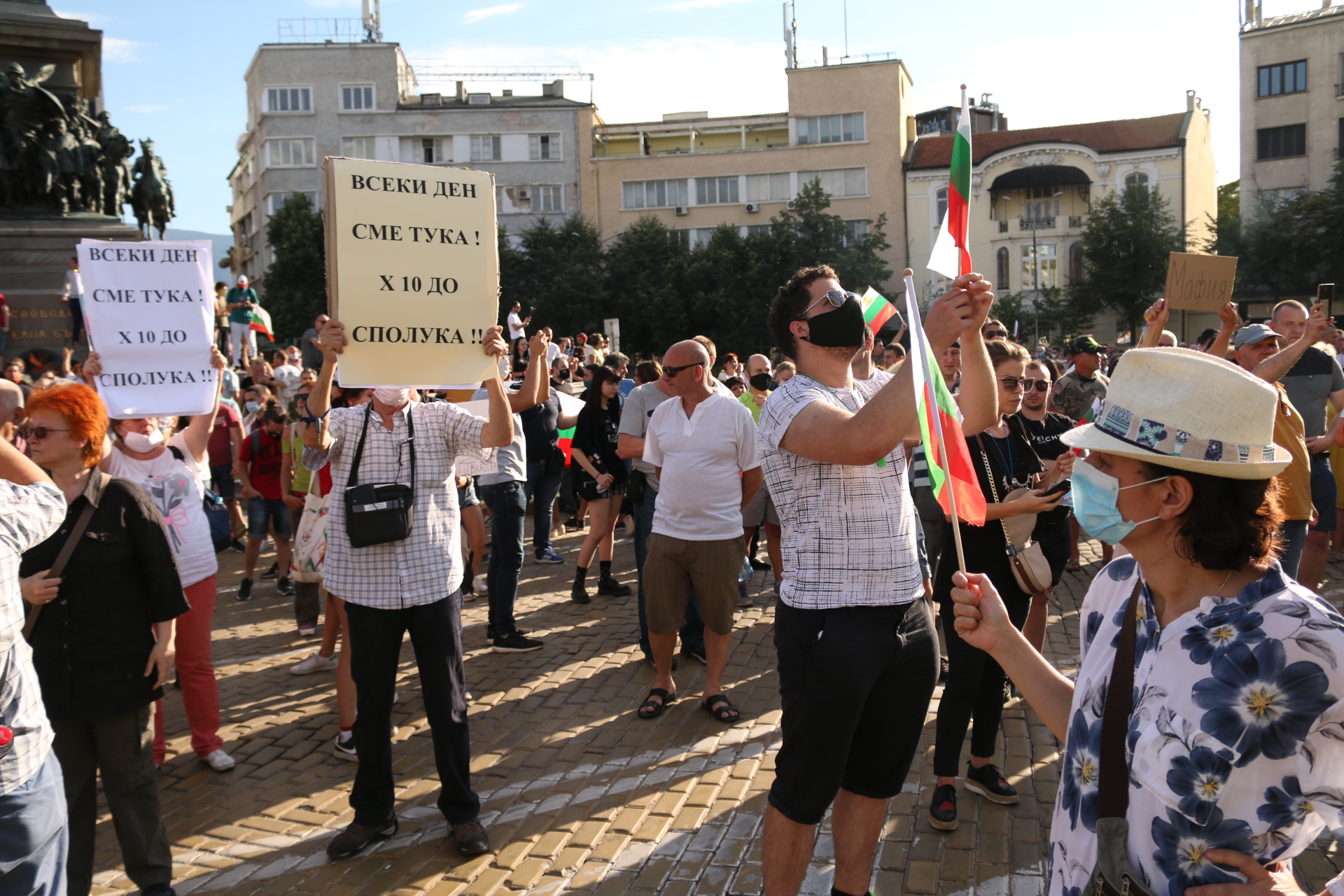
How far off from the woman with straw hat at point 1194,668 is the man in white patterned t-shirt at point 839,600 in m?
1.12

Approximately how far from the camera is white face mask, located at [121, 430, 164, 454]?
539 centimetres

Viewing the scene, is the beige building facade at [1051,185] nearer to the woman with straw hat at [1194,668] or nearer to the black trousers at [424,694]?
the black trousers at [424,694]

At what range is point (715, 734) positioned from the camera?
5.66 meters

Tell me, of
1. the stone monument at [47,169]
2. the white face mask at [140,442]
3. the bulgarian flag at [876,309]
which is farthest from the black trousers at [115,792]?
the stone monument at [47,169]

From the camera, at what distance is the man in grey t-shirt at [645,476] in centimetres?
708

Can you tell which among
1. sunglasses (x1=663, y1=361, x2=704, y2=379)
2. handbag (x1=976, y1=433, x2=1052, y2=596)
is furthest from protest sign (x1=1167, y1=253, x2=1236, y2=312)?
sunglasses (x1=663, y1=361, x2=704, y2=379)

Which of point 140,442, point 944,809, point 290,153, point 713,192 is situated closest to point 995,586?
point 944,809

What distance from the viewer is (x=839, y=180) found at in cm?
6044

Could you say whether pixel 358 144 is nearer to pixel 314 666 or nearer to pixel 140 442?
pixel 314 666

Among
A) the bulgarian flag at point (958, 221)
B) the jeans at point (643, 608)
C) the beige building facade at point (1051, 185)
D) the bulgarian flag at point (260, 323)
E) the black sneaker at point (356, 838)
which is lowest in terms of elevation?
the black sneaker at point (356, 838)

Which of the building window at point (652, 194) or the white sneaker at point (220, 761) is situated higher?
the building window at point (652, 194)

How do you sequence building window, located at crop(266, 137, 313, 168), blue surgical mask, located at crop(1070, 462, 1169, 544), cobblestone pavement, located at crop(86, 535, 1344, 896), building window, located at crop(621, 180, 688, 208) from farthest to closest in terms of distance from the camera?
1. building window, located at crop(266, 137, 313, 168)
2. building window, located at crop(621, 180, 688, 208)
3. cobblestone pavement, located at crop(86, 535, 1344, 896)
4. blue surgical mask, located at crop(1070, 462, 1169, 544)

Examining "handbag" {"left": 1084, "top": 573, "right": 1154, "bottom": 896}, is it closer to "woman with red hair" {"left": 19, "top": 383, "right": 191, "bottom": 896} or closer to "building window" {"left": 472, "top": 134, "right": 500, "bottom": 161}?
"woman with red hair" {"left": 19, "top": 383, "right": 191, "bottom": 896}

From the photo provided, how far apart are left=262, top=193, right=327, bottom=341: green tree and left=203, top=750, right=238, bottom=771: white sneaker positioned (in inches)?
2095
